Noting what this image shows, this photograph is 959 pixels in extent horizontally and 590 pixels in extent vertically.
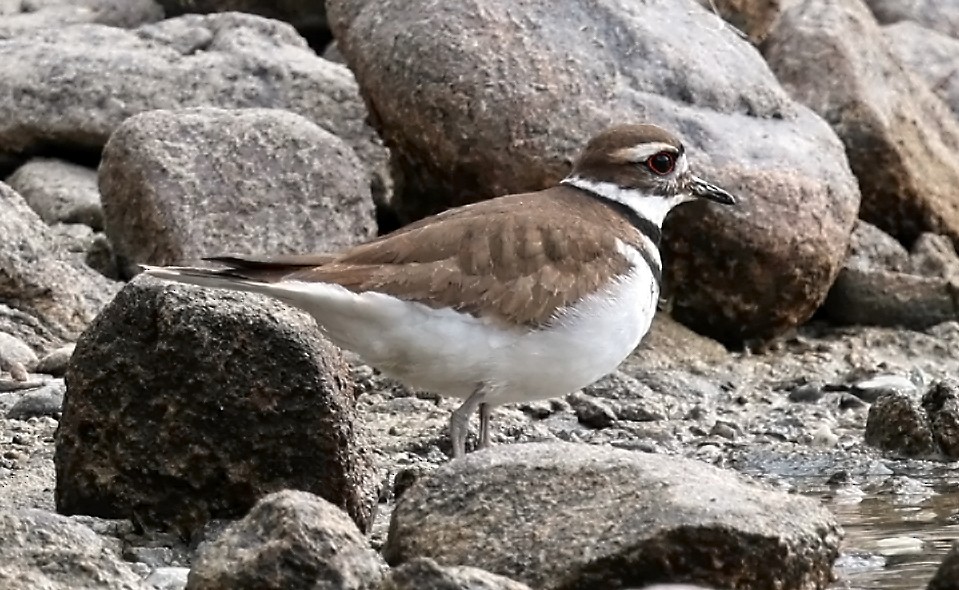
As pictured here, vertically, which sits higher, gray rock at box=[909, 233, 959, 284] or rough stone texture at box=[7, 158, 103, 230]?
gray rock at box=[909, 233, 959, 284]

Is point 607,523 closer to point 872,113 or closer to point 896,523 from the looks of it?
point 896,523

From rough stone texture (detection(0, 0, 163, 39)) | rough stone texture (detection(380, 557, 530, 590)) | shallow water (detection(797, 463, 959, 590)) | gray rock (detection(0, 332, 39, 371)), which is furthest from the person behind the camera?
rough stone texture (detection(0, 0, 163, 39))

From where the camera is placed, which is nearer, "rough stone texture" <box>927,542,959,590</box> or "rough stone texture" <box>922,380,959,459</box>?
"rough stone texture" <box>927,542,959,590</box>

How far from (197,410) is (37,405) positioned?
6.12 feet

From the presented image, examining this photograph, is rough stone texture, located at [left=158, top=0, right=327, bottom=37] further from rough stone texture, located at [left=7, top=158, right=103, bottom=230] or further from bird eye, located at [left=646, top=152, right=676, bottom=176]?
bird eye, located at [left=646, top=152, right=676, bottom=176]

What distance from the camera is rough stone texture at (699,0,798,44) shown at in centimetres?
1210

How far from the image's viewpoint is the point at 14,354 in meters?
8.29

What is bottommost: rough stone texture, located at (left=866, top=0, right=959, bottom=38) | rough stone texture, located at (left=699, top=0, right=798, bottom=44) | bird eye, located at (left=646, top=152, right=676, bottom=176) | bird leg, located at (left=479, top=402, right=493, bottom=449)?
rough stone texture, located at (left=866, top=0, right=959, bottom=38)

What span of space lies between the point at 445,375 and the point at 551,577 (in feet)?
4.68

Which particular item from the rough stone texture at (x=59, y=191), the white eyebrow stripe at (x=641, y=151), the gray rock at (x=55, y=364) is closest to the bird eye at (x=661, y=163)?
the white eyebrow stripe at (x=641, y=151)

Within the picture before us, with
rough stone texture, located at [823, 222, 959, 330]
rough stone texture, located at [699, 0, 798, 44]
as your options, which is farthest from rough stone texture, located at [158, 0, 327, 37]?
rough stone texture, located at [823, 222, 959, 330]

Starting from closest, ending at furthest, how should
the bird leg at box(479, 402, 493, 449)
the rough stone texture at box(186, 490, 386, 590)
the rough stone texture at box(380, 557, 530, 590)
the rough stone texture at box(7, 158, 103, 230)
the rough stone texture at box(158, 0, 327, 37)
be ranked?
1. the rough stone texture at box(380, 557, 530, 590)
2. the rough stone texture at box(186, 490, 386, 590)
3. the bird leg at box(479, 402, 493, 449)
4. the rough stone texture at box(7, 158, 103, 230)
5. the rough stone texture at box(158, 0, 327, 37)

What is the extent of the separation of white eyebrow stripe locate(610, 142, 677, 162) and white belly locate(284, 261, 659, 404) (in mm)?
914

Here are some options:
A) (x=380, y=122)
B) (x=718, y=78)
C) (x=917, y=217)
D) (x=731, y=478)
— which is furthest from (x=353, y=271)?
(x=917, y=217)
